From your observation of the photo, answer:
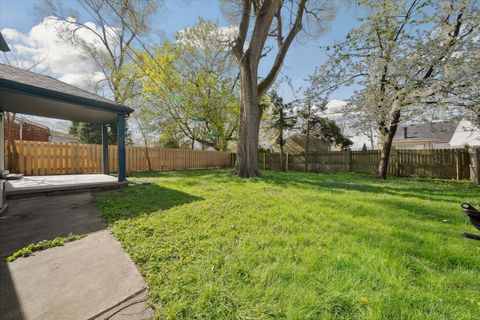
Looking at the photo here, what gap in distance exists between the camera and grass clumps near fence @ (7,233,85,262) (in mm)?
1952

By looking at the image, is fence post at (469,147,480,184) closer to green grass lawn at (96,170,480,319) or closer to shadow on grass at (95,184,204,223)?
green grass lawn at (96,170,480,319)

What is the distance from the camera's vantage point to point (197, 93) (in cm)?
1349

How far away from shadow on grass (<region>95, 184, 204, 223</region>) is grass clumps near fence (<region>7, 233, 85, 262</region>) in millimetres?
595

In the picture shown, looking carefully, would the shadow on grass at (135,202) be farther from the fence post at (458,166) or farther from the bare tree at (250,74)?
the fence post at (458,166)

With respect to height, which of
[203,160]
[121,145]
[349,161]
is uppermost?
[121,145]

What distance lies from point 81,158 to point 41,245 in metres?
8.26

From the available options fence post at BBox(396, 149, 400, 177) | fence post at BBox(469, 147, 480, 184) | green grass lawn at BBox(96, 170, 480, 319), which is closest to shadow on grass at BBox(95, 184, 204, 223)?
green grass lawn at BBox(96, 170, 480, 319)

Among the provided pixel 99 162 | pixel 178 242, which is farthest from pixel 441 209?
pixel 99 162

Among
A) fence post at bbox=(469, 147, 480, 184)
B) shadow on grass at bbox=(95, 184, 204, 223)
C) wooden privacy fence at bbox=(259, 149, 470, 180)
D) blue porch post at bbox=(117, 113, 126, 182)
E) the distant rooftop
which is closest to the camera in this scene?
shadow on grass at bbox=(95, 184, 204, 223)

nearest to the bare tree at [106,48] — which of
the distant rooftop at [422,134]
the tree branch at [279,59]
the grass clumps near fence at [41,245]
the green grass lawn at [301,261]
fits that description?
the tree branch at [279,59]

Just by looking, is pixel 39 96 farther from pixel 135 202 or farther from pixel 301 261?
pixel 301 261

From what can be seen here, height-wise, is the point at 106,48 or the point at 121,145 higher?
the point at 106,48

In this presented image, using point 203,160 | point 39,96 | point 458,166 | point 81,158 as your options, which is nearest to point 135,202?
point 39,96

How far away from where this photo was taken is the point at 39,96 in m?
4.12
